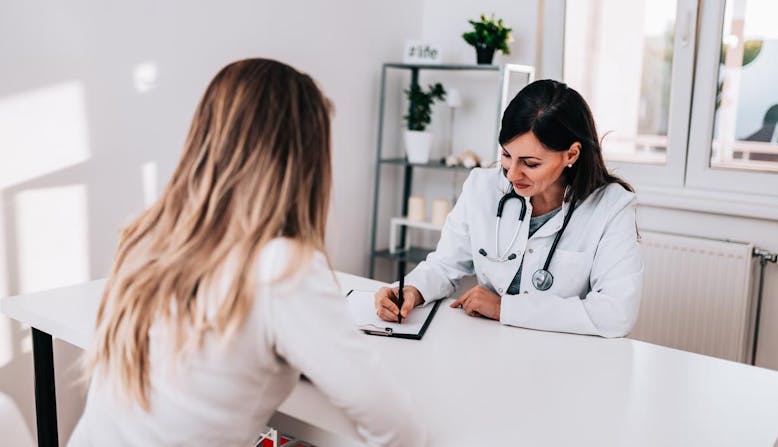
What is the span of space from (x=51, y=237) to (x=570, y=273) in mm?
1523

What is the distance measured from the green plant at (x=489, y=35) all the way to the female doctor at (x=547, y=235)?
131 centimetres

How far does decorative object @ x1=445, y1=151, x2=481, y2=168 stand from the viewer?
10.1 ft

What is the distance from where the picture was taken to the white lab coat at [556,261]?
60.9 inches

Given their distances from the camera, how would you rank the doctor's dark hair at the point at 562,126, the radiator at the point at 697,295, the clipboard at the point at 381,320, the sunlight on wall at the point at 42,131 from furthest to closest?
the radiator at the point at 697,295 < the sunlight on wall at the point at 42,131 < the doctor's dark hair at the point at 562,126 < the clipboard at the point at 381,320

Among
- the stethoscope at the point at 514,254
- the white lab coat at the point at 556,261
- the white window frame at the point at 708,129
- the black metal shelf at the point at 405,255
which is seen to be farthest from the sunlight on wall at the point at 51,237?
the white window frame at the point at 708,129

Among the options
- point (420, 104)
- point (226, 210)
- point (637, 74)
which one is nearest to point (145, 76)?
point (420, 104)

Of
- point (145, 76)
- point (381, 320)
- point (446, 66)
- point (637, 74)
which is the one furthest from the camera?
point (446, 66)

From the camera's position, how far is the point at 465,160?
122 inches

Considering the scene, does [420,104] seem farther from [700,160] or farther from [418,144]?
[700,160]

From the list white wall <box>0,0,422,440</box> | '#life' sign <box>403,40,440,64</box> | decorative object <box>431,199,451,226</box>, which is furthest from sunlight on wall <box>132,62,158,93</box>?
decorative object <box>431,199,451,226</box>

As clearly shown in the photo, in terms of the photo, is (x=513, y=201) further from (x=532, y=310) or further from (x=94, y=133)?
(x=94, y=133)

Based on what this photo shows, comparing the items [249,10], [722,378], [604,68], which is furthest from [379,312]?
[604,68]

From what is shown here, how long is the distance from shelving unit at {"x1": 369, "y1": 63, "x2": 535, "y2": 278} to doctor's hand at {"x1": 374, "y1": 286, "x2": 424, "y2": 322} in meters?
1.33

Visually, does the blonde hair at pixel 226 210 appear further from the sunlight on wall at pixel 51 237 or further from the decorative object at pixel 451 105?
the decorative object at pixel 451 105
